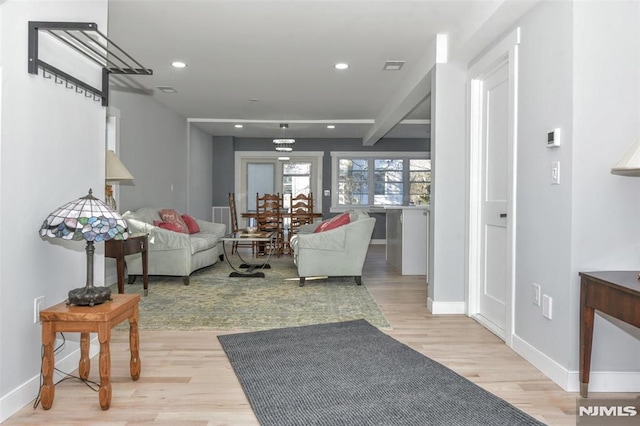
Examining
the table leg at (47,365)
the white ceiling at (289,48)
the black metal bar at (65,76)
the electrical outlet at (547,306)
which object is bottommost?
the table leg at (47,365)

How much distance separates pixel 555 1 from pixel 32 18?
105 inches

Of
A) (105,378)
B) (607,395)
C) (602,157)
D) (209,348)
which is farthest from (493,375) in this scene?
(105,378)

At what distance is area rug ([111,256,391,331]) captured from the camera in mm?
3656

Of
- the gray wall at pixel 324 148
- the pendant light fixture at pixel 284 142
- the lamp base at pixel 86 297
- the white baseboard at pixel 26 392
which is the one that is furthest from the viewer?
the gray wall at pixel 324 148

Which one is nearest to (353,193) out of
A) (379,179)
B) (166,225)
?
(379,179)

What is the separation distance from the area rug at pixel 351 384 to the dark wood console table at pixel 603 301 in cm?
46

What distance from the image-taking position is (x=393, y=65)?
4766mm

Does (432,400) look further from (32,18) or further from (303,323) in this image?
(32,18)

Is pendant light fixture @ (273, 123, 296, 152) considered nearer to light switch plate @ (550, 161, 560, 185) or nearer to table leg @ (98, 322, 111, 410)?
light switch plate @ (550, 161, 560, 185)

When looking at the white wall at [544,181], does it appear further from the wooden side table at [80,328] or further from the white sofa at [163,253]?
the white sofa at [163,253]

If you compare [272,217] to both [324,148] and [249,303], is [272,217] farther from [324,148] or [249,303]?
[249,303]

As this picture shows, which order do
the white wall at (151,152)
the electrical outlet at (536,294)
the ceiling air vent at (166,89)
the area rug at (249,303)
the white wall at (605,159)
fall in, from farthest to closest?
the ceiling air vent at (166,89), the white wall at (151,152), the area rug at (249,303), the electrical outlet at (536,294), the white wall at (605,159)

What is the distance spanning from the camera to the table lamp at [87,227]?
204 cm

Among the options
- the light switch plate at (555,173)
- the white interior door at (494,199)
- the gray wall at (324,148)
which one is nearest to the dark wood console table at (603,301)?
the light switch plate at (555,173)
